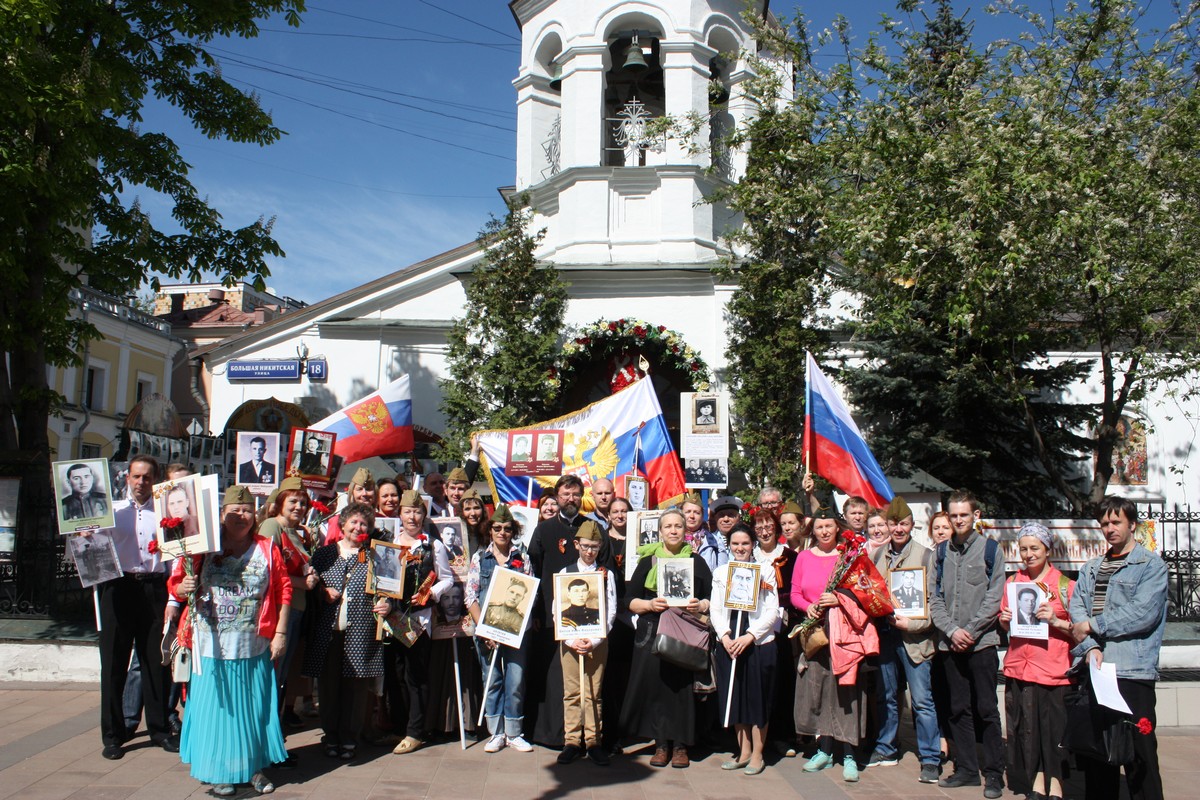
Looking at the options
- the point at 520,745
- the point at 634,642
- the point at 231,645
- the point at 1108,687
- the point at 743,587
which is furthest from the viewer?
the point at 634,642

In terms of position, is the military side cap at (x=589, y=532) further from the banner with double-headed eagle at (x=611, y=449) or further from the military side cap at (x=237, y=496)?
the banner with double-headed eagle at (x=611, y=449)

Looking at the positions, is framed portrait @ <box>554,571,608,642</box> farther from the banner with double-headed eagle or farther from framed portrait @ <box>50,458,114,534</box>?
the banner with double-headed eagle

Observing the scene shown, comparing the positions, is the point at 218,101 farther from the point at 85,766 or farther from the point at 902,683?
the point at 902,683

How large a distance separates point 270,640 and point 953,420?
12.7 metres

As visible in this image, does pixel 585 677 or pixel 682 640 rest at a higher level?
pixel 682 640

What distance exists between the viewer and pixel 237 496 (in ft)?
20.7

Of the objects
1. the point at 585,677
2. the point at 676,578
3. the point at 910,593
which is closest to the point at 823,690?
the point at 910,593

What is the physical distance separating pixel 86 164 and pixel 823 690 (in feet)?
30.7

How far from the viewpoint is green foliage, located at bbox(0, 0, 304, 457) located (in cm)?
962

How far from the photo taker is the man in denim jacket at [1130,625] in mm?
5625

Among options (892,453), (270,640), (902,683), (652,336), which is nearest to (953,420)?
(892,453)

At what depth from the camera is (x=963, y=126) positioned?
11.3 m

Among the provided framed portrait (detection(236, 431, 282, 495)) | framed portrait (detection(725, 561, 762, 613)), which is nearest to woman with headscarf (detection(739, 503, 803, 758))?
framed portrait (detection(725, 561, 762, 613))

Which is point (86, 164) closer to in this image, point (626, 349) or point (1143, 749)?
point (626, 349)
